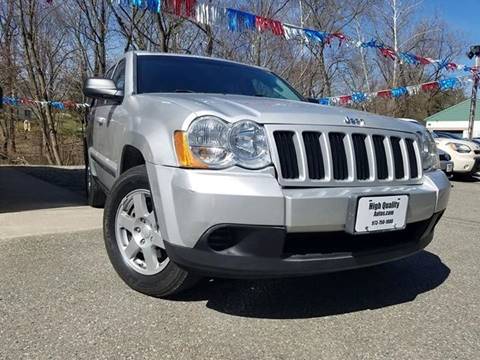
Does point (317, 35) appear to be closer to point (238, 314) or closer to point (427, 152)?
point (427, 152)

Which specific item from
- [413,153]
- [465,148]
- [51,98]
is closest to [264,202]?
[413,153]

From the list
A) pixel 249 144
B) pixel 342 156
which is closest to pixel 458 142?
pixel 342 156

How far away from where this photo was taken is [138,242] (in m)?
2.99

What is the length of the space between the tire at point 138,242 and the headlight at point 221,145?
0.45 metres

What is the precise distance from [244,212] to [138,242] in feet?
3.08

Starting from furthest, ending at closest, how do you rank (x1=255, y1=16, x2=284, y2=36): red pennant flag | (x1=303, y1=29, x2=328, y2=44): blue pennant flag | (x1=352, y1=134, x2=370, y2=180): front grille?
(x1=303, y1=29, x2=328, y2=44): blue pennant flag, (x1=255, y1=16, x2=284, y2=36): red pennant flag, (x1=352, y1=134, x2=370, y2=180): front grille

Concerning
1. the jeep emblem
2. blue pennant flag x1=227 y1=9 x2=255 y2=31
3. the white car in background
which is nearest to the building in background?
the white car in background

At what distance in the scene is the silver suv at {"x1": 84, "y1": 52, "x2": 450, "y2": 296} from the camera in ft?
7.88

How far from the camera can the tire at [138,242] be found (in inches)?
111

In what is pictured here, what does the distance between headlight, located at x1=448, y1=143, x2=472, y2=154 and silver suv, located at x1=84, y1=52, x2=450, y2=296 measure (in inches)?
368

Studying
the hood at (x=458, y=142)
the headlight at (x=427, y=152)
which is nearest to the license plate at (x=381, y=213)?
the headlight at (x=427, y=152)

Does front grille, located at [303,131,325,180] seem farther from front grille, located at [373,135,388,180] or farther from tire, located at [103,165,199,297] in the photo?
tire, located at [103,165,199,297]

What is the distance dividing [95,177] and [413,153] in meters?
3.28

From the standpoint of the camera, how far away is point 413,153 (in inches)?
123
